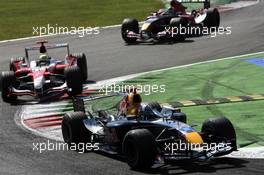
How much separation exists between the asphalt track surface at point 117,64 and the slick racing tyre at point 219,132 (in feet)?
1.32

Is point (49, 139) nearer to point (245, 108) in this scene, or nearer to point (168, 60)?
point (245, 108)

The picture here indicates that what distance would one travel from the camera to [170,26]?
1216 inches

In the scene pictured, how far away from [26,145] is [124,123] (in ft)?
8.93

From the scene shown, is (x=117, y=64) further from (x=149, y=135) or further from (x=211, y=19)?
(x=149, y=135)

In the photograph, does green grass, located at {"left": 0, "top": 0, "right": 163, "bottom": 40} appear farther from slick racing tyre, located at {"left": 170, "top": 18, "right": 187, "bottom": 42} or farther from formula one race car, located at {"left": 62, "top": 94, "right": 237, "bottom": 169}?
formula one race car, located at {"left": 62, "top": 94, "right": 237, "bottom": 169}

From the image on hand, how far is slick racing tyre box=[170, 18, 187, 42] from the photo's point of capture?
30.7 metres

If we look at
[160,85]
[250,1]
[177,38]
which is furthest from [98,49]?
[250,1]
